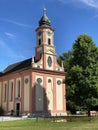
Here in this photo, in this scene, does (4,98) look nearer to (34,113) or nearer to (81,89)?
(34,113)

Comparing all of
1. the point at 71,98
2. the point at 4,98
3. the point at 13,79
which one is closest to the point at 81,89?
the point at 71,98

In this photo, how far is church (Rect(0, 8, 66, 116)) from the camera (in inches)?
2066

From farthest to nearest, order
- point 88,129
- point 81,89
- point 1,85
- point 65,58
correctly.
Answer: point 65,58, point 1,85, point 81,89, point 88,129

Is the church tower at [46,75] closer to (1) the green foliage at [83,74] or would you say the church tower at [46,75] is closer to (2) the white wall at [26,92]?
(2) the white wall at [26,92]

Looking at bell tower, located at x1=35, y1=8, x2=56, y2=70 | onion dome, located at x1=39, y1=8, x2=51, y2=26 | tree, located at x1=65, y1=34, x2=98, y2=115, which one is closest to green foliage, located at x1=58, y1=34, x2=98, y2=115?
tree, located at x1=65, y1=34, x2=98, y2=115

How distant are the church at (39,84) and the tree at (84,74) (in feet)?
37.0

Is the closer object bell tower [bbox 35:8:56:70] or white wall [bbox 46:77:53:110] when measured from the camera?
white wall [bbox 46:77:53:110]

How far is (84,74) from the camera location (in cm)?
4166

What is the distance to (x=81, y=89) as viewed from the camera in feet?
135

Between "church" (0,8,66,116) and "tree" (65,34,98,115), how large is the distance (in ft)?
37.0

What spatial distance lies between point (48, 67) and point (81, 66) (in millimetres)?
14887

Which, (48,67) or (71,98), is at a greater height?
(48,67)

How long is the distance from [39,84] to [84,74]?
47.8ft

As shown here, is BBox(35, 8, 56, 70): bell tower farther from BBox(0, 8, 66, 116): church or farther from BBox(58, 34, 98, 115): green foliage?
BBox(58, 34, 98, 115): green foliage
